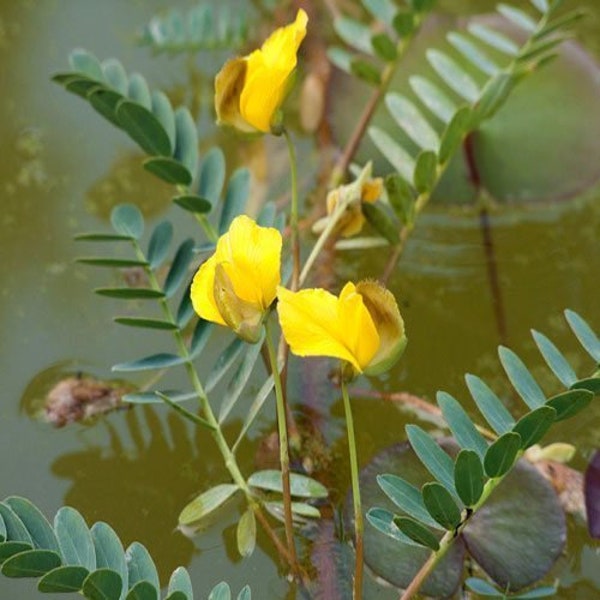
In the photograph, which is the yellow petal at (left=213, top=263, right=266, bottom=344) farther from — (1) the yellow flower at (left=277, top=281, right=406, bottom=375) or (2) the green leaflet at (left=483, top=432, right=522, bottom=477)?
(2) the green leaflet at (left=483, top=432, right=522, bottom=477)

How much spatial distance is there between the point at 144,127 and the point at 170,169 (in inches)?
2.0

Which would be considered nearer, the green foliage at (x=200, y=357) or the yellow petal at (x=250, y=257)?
the yellow petal at (x=250, y=257)

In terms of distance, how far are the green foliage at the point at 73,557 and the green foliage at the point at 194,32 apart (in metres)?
0.86

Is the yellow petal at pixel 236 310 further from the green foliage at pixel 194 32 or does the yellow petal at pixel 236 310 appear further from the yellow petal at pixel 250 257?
the green foliage at pixel 194 32

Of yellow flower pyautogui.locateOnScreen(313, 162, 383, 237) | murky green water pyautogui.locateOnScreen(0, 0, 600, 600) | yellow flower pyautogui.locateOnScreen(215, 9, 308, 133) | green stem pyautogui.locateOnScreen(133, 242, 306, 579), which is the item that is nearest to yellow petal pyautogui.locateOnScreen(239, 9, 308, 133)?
yellow flower pyautogui.locateOnScreen(215, 9, 308, 133)

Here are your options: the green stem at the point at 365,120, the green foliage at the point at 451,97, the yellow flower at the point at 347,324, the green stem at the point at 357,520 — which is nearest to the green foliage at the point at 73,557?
the green stem at the point at 357,520

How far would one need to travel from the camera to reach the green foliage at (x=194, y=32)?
1.57m

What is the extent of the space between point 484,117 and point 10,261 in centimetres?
57

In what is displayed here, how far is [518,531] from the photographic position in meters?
1.03

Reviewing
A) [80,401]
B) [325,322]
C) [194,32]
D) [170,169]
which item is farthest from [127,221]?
[194,32]

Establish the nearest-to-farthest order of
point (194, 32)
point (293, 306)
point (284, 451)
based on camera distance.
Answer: point (293, 306) → point (284, 451) → point (194, 32)

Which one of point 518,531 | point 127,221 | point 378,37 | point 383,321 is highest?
point 378,37

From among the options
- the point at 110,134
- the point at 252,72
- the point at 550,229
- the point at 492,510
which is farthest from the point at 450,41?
the point at 492,510

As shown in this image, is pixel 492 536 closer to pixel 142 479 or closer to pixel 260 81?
pixel 142 479
